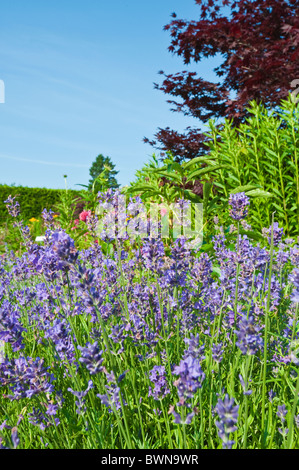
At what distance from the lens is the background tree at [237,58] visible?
25.1 ft

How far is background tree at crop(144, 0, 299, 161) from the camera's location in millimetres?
7656

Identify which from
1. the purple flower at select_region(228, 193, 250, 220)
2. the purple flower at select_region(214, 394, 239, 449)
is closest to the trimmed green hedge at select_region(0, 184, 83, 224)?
the purple flower at select_region(228, 193, 250, 220)

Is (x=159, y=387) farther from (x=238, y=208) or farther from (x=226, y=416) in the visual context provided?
(x=238, y=208)

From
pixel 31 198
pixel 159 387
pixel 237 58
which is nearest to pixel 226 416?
pixel 159 387

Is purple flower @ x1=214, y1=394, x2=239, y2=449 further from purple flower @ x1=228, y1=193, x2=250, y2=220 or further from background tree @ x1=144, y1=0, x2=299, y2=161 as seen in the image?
background tree @ x1=144, y1=0, x2=299, y2=161

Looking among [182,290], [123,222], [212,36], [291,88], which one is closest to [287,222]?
[182,290]

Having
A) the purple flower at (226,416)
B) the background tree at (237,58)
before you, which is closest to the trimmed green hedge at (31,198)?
the background tree at (237,58)

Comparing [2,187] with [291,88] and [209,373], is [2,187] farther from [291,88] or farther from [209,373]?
[209,373]

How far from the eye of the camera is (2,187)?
56.2ft

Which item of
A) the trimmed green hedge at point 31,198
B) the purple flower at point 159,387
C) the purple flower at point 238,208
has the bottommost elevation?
the purple flower at point 159,387

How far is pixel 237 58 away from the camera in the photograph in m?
9.36

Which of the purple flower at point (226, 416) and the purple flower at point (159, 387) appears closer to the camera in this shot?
the purple flower at point (226, 416)

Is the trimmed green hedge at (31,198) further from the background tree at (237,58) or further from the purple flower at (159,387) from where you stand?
the purple flower at (159,387)
